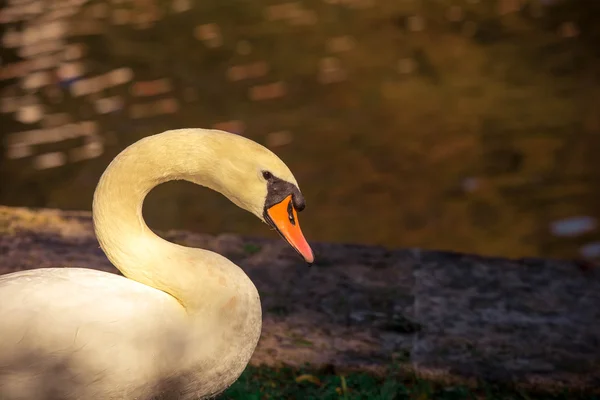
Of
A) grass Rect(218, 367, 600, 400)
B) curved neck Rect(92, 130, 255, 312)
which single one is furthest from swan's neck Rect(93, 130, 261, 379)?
grass Rect(218, 367, 600, 400)

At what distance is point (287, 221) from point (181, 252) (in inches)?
13.0

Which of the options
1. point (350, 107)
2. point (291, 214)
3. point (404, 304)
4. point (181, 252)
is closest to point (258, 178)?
point (291, 214)

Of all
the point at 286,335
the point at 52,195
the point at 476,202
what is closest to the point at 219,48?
the point at 52,195

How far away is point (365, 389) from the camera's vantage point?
347 centimetres

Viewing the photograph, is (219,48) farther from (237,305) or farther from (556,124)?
(237,305)

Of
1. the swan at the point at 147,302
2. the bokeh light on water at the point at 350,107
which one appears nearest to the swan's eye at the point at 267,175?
the swan at the point at 147,302

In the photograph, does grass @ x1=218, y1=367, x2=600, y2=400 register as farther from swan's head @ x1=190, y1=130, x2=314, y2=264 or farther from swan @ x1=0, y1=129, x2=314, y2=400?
swan's head @ x1=190, y1=130, x2=314, y2=264

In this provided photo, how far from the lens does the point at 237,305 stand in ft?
8.64

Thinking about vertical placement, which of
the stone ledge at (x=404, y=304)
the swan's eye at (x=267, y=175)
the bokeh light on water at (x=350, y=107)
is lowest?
the bokeh light on water at (x=350, y=107)

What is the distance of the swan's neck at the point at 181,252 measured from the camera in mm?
2617

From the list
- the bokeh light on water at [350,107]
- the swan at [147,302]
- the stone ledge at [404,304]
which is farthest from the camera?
the bokeh light on water at [350,107]

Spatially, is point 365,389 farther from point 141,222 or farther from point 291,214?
point 141,222

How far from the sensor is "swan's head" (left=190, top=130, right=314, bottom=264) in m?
2.60

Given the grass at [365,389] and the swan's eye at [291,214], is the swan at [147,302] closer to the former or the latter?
the swan's eye at [291,214]
